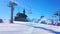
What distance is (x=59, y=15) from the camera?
1046 inches

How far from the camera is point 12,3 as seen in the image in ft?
72.8

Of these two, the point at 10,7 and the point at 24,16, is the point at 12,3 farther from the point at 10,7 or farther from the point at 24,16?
the point at 24,16

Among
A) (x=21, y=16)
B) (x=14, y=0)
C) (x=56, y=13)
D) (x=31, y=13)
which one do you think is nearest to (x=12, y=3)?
(x=14, y=0)

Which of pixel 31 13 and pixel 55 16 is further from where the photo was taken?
pixel 55 16

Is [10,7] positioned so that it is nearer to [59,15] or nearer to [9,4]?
[9,4]

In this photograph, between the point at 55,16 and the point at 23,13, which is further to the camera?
the point at 23,13

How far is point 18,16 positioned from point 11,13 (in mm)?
10674

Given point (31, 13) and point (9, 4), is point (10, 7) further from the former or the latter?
point (31, 13)

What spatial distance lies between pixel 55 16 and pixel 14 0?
10299 mm

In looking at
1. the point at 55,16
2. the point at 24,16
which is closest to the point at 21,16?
the point at 24,16

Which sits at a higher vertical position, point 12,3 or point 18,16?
point 12,3

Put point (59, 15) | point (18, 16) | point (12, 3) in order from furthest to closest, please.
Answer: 1. point (18, 16)
2. point (59, 15)
3. point (12, 3)

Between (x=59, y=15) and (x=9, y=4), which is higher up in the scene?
(x=9, y=4)

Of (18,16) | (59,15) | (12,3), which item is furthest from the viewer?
(18,16)
